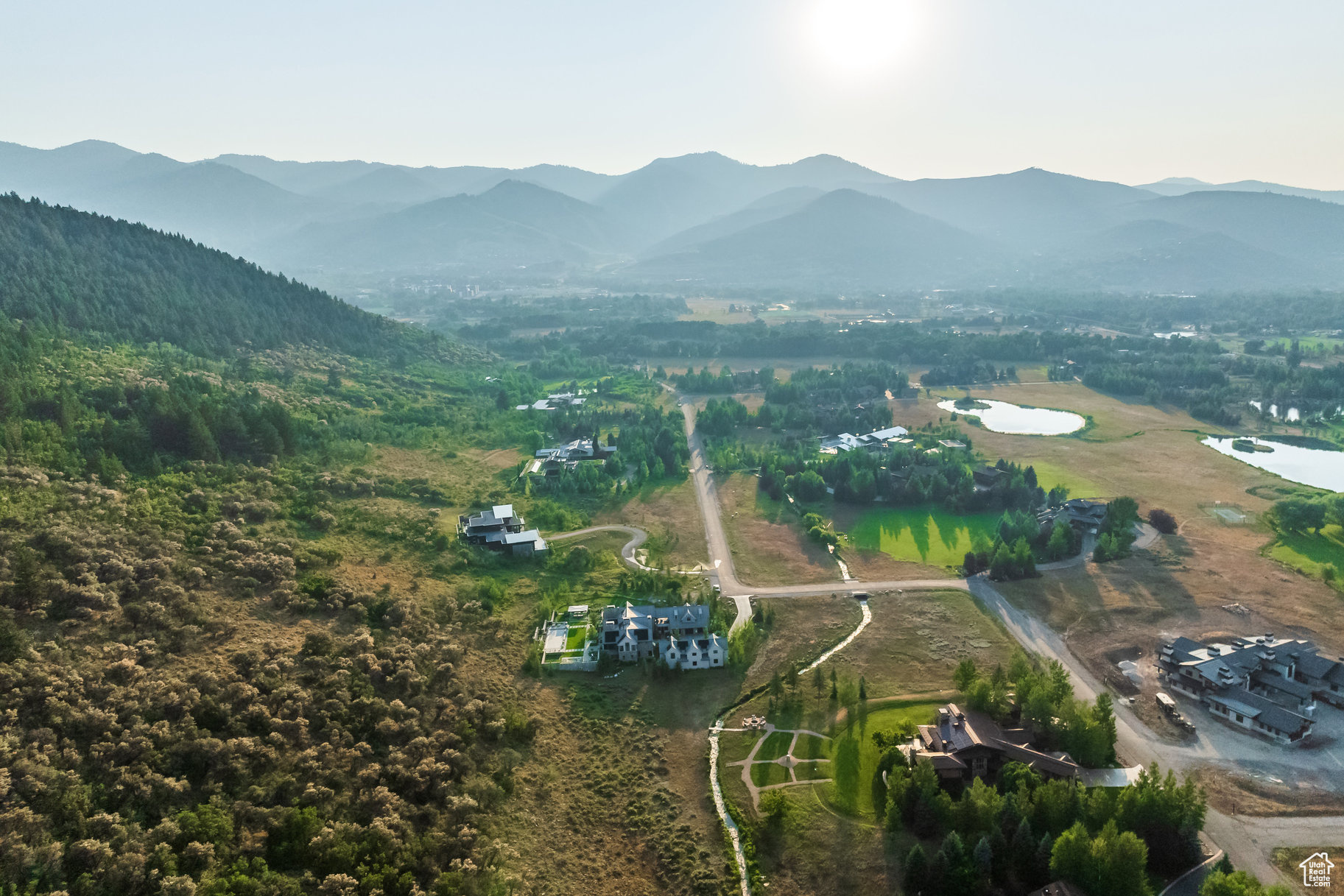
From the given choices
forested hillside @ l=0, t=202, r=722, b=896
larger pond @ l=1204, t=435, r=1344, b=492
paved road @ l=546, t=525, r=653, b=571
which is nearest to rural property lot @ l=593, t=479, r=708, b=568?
paved road @ l=546, t=525, r=653, b=571

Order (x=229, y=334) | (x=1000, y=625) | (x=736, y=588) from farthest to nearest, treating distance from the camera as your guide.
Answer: (x=229, y=334) → (x=736, y=588) → (x=1000, y=625)

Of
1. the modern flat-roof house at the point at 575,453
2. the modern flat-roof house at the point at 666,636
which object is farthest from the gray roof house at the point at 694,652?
the modern flat-roof house at the point at 575,453

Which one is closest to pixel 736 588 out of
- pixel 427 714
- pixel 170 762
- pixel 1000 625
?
pixel 1000 625

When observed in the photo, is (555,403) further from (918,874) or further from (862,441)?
(918,874)

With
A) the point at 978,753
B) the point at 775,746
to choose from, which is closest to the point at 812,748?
the point at 775,746

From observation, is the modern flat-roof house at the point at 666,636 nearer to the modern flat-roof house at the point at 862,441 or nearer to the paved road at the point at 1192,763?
the paved road at the point at 1192,763

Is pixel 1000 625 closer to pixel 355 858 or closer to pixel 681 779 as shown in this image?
pixel 681 779
